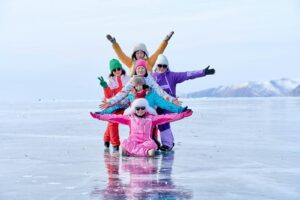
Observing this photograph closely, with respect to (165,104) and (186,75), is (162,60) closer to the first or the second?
(186,75)

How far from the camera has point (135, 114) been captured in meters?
10.1

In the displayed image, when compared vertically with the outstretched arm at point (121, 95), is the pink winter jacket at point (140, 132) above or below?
below

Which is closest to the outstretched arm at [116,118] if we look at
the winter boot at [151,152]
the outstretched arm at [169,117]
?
the outstretched arm at [169,117]

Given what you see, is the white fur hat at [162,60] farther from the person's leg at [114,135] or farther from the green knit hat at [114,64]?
the person's leg at [114,135]

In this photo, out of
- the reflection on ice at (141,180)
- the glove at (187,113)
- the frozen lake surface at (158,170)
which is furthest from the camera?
the glove at (187,113)

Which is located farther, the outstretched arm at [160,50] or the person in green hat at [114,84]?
the outstretched arm at [160,50]

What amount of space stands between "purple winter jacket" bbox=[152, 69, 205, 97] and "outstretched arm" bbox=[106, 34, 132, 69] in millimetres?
641

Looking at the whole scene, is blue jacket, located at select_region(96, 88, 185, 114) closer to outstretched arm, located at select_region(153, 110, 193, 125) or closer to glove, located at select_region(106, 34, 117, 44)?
outstretched arm, located at select_region(153, 110, 193, 125)

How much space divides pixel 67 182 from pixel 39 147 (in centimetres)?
459

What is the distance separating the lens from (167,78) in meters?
10.9

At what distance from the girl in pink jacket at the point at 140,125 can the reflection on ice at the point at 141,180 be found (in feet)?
0.69

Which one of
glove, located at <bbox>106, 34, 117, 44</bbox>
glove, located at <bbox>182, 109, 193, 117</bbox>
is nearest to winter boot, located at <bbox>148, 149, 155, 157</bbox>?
glove, located at <bbox>182, 109, 193, 117</bbox>

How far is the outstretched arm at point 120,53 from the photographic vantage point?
11.4m

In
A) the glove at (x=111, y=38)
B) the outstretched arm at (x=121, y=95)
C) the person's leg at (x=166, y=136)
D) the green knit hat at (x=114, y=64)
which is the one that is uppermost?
the glove at (x=111, y=38)
